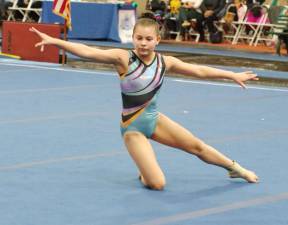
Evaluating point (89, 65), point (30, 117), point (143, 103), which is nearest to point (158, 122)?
point (143, 103)

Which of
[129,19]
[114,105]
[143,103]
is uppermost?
[143,103]

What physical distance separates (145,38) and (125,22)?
15.0 m

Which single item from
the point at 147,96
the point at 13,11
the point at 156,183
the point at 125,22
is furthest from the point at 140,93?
the point at 13,11

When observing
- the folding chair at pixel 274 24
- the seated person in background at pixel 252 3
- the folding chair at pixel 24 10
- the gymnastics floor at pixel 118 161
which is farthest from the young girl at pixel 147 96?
the folding chair at pixel 24 10

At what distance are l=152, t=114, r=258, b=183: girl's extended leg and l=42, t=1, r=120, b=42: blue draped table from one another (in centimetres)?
1347

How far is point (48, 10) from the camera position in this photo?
18.6 metres

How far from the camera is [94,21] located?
2000 cm

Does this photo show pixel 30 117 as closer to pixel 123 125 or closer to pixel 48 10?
pixel 123 125

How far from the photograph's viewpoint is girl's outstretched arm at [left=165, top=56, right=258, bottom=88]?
A: 17.7 ft

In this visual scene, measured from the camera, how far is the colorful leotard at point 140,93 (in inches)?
218

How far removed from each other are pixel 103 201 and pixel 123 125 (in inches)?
29.1

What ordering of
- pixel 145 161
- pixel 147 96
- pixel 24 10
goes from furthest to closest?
pixel 24 10 → pixel 147 96 → pixel 145 161

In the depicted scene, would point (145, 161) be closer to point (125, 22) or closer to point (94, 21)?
point (94, 21)

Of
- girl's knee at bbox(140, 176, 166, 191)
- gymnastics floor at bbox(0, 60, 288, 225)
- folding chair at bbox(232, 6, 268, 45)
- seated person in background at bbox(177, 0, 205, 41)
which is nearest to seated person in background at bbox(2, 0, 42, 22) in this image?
seated person in background at bbox(177, 0, 205, 41)
